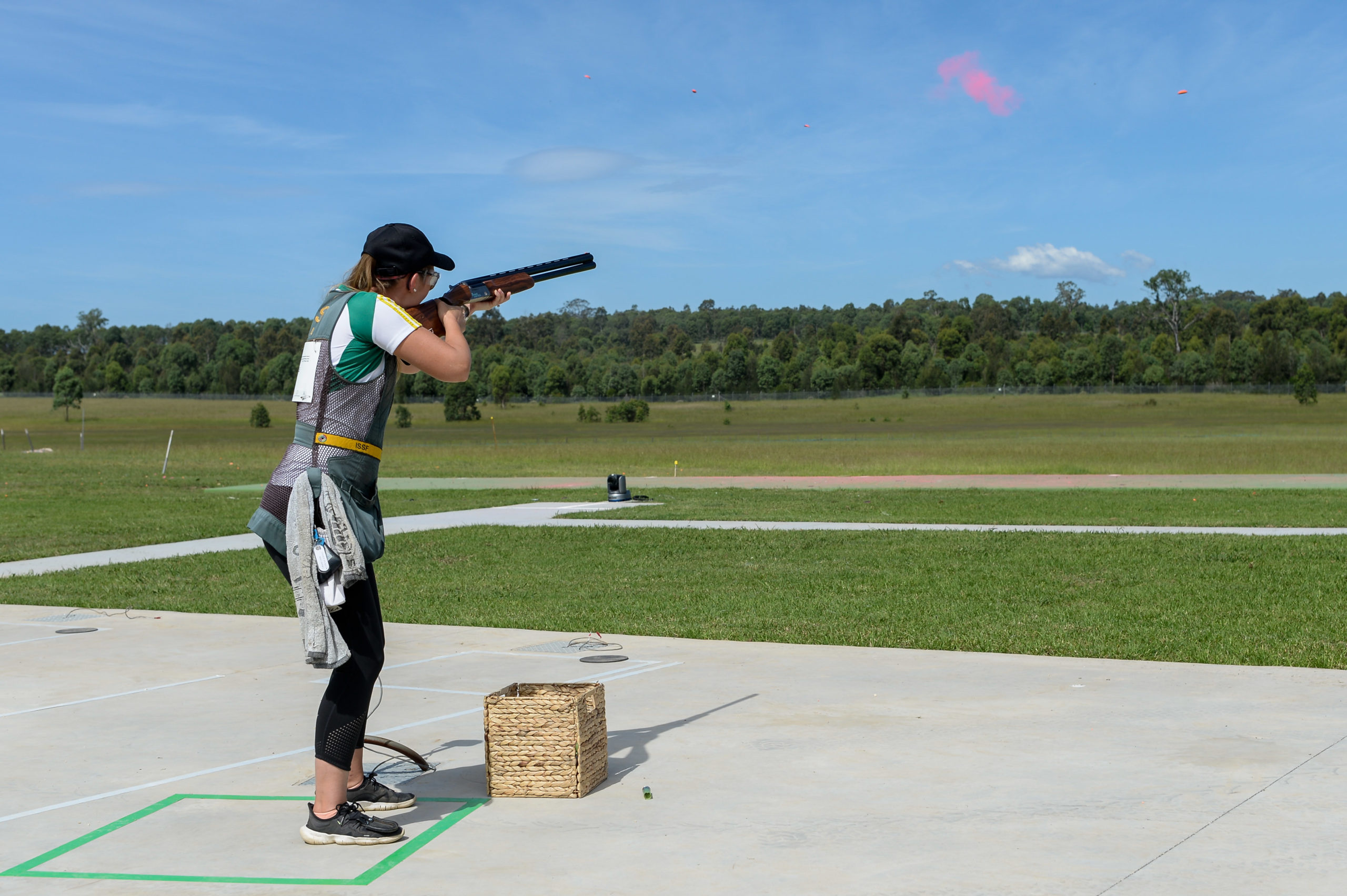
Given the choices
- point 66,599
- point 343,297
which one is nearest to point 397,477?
point 66,599

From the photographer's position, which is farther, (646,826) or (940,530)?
(940,530)

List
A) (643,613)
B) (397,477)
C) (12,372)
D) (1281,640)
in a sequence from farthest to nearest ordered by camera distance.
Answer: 1. (12,372)
2. (397,477)
3. (643,613)
4. (1281,640)

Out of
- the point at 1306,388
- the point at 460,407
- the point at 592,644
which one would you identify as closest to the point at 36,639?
the point at 592,644

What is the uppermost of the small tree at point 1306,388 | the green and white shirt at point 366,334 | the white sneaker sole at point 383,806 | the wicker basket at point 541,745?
the small tree at point 1306,388

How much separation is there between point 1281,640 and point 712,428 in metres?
88.9

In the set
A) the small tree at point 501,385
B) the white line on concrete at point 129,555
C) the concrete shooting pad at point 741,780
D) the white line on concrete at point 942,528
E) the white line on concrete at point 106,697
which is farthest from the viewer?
the small tree at point 501,385

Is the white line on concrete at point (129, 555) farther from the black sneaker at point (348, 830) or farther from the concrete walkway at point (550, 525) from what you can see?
the black sneaker at point (348, 830)

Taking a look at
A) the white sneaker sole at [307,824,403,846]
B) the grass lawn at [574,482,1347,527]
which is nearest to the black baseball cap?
the white sneaker sole at [307,824,403,846]

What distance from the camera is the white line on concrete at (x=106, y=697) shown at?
7.07 meters

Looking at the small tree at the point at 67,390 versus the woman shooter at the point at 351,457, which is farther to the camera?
the small tree at the point at 67,390

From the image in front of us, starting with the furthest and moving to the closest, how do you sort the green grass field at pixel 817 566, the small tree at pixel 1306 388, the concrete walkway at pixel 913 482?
1. the small tree at pixel 1306 388
2. the concrete walkway at pixel 913 482
3. the green grass field at pixel 817 566

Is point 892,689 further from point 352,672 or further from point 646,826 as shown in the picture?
point 352,672

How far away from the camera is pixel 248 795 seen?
5.38 meters

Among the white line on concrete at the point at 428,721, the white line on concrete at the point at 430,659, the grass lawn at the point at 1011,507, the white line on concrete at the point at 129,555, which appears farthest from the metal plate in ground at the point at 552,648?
the grass lawn at the point at 1011,507
